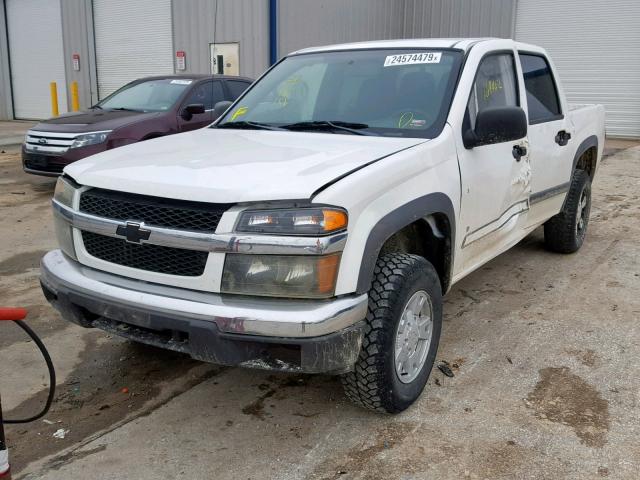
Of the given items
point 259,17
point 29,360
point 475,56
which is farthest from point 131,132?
point 259,17

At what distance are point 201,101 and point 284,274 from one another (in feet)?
23.1

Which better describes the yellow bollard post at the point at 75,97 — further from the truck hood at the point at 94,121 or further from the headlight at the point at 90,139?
the headlight at the point at 90,139

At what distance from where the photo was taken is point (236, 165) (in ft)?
9.70

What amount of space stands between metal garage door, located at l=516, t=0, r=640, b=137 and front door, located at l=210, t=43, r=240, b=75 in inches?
315

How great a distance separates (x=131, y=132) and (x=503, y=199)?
18.4 feet

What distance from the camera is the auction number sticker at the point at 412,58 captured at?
3896 mm

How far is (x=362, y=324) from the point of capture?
272 cm

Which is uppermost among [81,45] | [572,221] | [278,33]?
[278,33]

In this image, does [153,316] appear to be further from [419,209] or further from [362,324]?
[419,209]

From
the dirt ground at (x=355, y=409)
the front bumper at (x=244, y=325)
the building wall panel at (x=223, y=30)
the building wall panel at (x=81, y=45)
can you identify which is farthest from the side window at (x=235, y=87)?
the building wall panel at (x=81, y=45)

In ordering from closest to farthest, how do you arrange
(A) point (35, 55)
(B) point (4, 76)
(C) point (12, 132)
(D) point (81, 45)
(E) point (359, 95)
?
(E) point (359, 95) → (C) point (12, 132) → (D) point (81, 45) → (A) point (35, 55) → (B) point (4, 76)

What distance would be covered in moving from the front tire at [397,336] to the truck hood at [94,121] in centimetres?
610

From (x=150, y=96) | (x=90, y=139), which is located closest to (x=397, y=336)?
(x=90, y=139)

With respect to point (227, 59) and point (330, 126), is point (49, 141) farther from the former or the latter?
point (227, 59)
